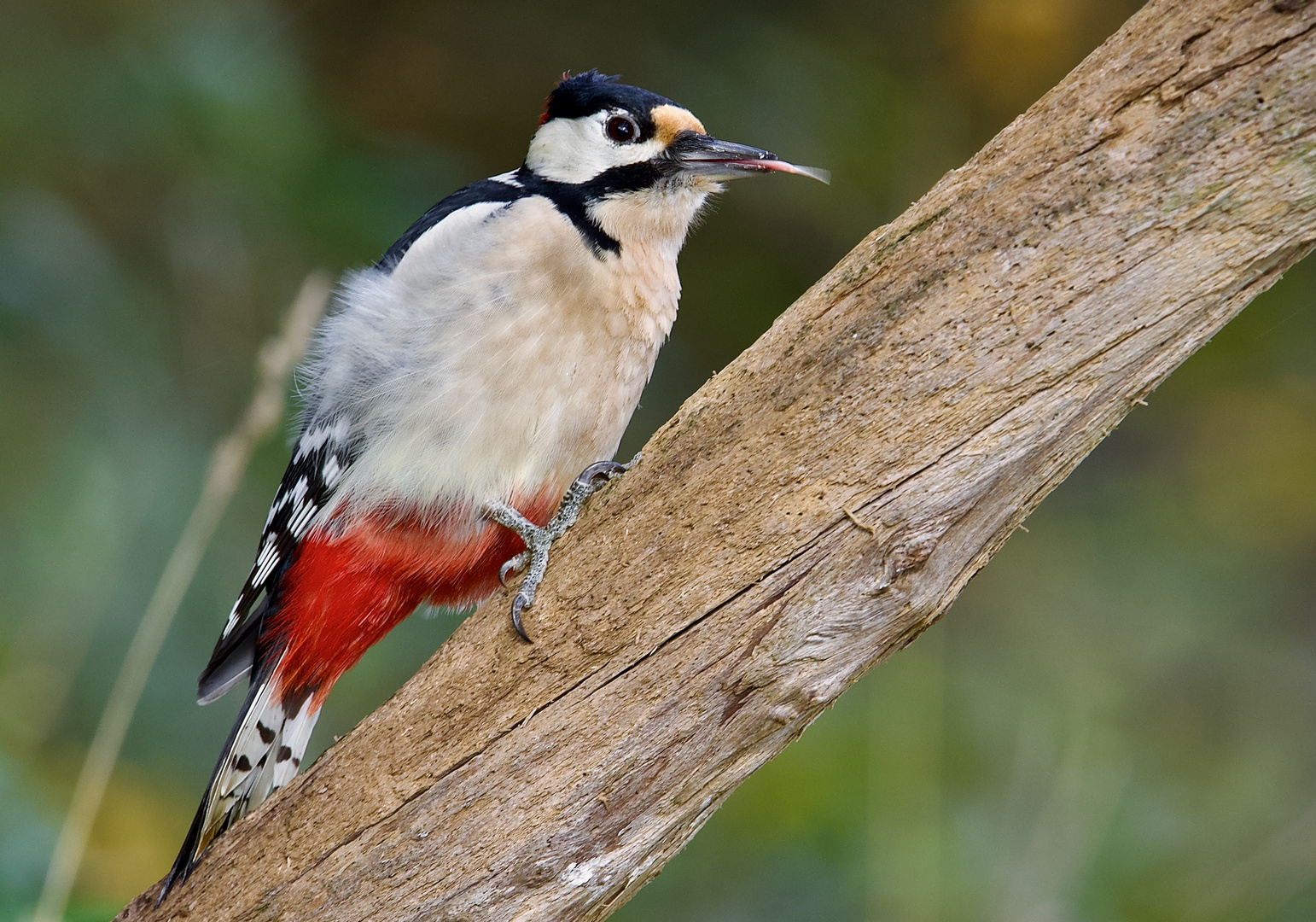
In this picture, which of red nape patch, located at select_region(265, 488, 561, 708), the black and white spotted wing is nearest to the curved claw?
red nape patch, located at select_region(265, 488, 561, 708)

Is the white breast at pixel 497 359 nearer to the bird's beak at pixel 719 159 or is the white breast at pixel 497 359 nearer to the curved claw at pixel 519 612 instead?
the bird's beak at pixel 719 159

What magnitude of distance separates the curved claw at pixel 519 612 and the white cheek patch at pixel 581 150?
0.69 meters

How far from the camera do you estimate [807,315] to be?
1168 millimetres

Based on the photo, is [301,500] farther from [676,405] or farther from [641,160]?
[676,405]

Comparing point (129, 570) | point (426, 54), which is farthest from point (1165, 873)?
point (426, 54)

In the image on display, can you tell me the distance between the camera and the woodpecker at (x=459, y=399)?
1.51m

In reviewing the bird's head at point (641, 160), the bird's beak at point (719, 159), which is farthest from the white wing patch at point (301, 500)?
the bird's beak at point (719, 159)

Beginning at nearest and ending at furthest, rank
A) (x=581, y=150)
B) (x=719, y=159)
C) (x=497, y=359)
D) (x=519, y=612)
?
(x=519, y=612)
(x=497, y=359)
(x=719, y=159)
(x=581, y=150)


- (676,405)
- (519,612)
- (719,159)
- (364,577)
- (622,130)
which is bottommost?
Answer: (519,612)

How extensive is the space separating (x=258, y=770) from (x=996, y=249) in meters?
1.17

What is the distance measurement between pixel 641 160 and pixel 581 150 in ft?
0.40

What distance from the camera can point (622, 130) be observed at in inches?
67.2

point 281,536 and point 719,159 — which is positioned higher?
point 719,159

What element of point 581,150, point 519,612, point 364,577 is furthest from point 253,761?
point 581,150
